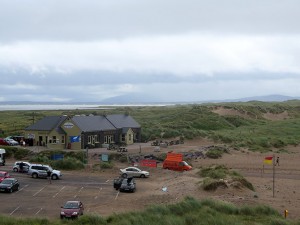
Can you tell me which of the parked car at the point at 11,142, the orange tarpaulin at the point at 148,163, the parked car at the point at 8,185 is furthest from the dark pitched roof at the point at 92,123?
the parked car at the point at 8,185

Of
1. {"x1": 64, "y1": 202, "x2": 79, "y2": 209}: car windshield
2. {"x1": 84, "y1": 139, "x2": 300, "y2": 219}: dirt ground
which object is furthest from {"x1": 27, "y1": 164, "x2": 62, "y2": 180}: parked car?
{"x1": 64, "y1": 202, "x2": 79, "y2": 209}: car windshield

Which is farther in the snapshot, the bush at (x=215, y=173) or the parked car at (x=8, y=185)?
the bush at (x=215, y=173)

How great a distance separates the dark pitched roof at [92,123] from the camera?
2532 inches

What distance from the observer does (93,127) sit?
66.2 m

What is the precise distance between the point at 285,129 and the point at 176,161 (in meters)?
52.4

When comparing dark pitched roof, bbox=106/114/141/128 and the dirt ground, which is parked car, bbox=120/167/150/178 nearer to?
the dirt ground

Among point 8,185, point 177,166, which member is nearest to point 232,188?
point 177,166

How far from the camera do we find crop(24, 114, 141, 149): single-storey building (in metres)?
63.7

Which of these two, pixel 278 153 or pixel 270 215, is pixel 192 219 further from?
pixel 278 153

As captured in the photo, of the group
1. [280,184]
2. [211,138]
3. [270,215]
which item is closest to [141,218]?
[270,215]

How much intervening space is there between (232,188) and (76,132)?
3147cm

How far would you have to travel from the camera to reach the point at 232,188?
37875 millimetres

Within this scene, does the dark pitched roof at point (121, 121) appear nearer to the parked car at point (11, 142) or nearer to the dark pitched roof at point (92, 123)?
the dark pitched roof at point (92, 123)

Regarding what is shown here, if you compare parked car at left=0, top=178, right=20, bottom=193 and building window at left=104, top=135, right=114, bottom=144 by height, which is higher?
building window at left=104, top=135, right=114, bottom=144
